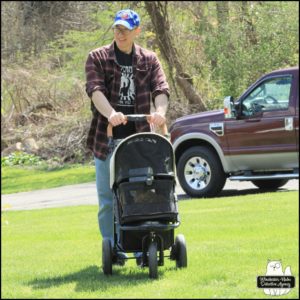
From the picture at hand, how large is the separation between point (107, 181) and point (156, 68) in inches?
40.7

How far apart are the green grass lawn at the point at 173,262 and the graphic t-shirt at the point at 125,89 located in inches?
46.1

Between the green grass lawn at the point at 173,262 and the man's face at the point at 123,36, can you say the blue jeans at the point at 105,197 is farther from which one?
the man's face at the point at 123,36

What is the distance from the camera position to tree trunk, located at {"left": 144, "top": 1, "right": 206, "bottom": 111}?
2452 centimetres

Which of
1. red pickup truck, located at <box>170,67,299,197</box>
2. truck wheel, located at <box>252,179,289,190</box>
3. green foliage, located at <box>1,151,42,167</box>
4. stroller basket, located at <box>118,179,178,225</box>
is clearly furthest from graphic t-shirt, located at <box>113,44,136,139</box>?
green foliage, located at <box>1,151,42,167</box>

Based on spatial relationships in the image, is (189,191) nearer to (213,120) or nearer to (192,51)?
(213,120)

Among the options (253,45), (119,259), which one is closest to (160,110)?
(119,259)

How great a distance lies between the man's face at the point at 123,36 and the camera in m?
6.64

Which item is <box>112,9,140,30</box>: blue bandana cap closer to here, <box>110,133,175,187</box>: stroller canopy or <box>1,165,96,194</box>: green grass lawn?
<box>110,133,175,187</box>: stroller canopy

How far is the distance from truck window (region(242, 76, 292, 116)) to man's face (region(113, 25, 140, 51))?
781 centimetres

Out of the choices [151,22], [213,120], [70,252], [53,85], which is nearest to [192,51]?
[151,22]

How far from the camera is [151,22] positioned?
81.4 feet

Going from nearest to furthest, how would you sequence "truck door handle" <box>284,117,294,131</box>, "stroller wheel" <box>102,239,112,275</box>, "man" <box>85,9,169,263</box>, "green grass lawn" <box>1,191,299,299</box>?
"green grass lawn" <box>1,191,299,299</box> < "stroller wheel" <box>102,239,112,275</box> < "man" <box>85,9,169,263</box> < "truck door handle" <box>284,117,294,131</box>

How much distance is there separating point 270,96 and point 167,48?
34.6ft

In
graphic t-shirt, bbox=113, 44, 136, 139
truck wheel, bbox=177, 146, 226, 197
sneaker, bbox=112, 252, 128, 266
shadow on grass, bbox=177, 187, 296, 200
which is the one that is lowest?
shadow on grass, bbox=177, 187, 296, 200
